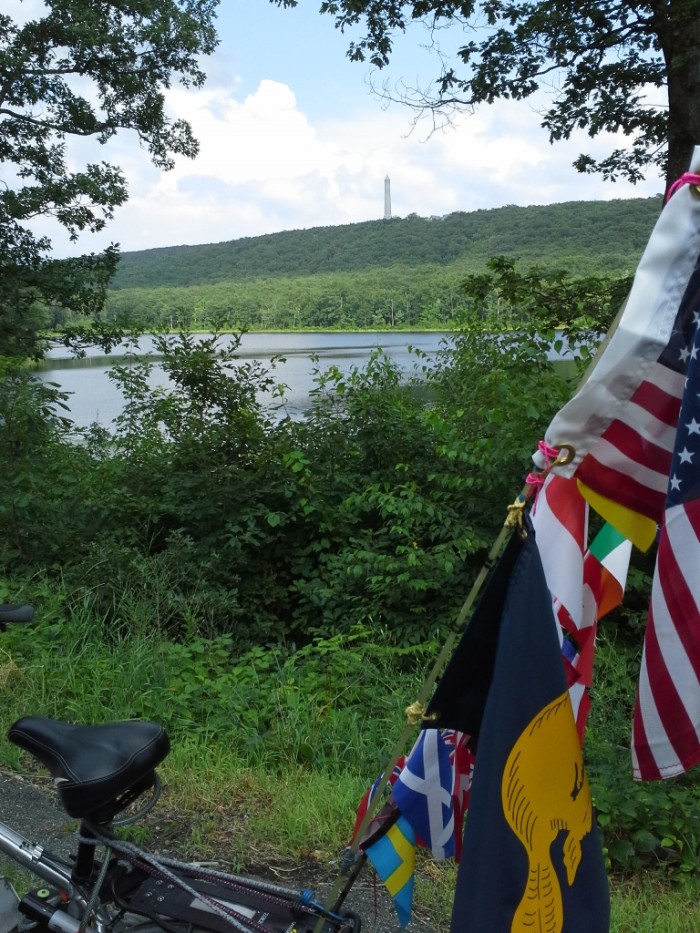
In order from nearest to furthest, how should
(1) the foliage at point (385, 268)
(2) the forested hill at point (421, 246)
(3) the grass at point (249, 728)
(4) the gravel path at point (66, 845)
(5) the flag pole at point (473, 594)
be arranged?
(5) the flag pole at point (473, 594), (4) the gravel path at point (66, 845), (3) the grass at point (249, 728), (1) the foliage at point (385, 268), (2) the forested hill at point (421, 246)

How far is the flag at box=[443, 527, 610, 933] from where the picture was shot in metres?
1.78

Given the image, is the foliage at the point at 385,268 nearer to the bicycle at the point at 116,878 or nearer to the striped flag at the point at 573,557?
the striped flag at the point at 573,557

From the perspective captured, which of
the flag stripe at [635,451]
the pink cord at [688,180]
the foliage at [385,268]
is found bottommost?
the flag stripe at [635,451]

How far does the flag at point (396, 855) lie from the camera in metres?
2.17

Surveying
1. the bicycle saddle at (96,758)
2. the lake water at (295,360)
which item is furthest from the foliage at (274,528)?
the bicycle saddle at (96,758)

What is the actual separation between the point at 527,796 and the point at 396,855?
533mm

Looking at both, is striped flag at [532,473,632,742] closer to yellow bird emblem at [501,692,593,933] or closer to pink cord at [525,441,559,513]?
pink cord at [525,441,559,513]

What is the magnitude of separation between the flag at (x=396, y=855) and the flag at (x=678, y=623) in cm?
62

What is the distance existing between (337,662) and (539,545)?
409 cm

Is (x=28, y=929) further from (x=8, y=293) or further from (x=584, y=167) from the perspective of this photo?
(x=8, y=293)

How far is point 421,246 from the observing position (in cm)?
1886

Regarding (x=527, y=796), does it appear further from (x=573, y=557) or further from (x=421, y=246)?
(x=421, y=246)

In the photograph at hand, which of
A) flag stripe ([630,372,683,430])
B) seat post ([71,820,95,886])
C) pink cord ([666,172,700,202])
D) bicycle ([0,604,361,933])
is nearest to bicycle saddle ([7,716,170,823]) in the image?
bicycle ([0,604,361,933])

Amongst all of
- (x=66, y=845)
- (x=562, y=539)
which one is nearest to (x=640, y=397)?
(x=562, y=539)
